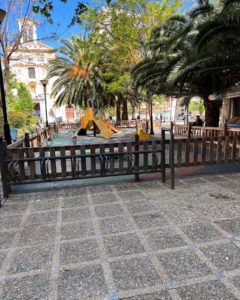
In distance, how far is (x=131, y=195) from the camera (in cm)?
423

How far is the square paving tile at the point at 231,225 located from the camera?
113 inches

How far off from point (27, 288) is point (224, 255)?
76.3 inches

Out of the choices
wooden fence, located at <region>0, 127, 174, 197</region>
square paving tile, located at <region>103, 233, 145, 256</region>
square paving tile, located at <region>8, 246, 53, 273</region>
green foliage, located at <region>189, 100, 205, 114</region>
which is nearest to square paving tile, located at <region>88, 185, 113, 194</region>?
wooden fence, located at <region>0, 127, 174, 197</region>

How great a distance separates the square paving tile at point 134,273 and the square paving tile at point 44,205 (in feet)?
6.02

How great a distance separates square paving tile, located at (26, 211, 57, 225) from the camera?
3.28 metres

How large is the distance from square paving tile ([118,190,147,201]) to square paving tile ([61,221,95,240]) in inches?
40.5

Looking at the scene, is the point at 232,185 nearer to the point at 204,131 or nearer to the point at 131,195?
the point at 131,195

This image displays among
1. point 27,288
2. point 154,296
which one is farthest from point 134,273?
point 27,288

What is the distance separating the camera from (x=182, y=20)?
30.3 ft

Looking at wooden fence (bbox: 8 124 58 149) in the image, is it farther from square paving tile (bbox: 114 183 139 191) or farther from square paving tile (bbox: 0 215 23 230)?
square paving tile (bbox: 114 183 139 191)

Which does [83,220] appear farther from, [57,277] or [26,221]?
[57,277]

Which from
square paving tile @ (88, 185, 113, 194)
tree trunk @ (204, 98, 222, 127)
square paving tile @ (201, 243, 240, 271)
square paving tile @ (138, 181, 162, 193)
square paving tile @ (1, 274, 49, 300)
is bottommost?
square paving tile @ (1, 274, 49, 300)

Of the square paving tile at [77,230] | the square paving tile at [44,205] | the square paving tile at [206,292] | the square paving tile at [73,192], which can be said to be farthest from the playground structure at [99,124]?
the square paving tile at [206,292]

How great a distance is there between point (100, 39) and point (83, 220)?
1642 centimetres
